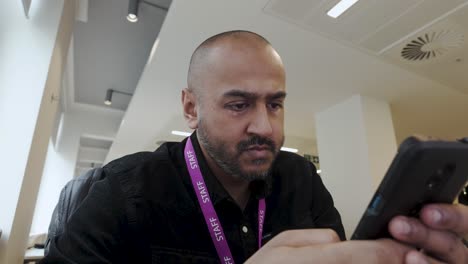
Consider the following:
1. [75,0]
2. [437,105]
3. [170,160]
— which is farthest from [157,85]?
[437,105]

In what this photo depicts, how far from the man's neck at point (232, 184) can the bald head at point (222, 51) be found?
0.74 ft

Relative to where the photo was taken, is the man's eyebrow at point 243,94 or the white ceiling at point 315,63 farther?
the white ceiling at point 315,63

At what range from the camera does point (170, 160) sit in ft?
2.72

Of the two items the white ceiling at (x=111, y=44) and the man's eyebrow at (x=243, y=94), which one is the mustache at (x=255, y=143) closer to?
the man's eyebrow at (x=243, y=94)

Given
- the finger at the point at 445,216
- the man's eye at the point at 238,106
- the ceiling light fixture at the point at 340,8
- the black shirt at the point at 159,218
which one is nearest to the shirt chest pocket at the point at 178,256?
the black shirt at the point at 159,218

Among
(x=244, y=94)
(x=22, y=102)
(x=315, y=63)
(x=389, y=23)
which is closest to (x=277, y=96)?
(x=244, y=94)

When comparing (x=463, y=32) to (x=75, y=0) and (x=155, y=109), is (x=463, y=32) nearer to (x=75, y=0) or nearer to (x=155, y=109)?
(x=75, y=0)

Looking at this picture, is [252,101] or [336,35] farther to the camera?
[336,35]

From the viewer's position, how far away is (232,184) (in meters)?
0.85

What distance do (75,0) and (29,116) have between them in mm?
1145

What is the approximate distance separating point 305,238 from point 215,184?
414mm

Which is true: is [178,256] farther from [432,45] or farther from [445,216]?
[432,45]

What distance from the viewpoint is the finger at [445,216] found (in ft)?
1.10

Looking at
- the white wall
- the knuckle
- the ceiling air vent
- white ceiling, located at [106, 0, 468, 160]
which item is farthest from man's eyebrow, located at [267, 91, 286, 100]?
the white wall
